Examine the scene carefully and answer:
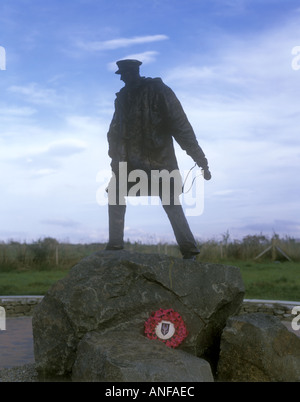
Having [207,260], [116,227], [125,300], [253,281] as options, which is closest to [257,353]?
[125,300]

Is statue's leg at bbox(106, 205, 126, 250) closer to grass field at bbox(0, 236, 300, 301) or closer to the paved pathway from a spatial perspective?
the paved pathway

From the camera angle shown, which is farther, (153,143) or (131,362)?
(153,143)

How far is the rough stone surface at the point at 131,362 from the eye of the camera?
15.1 feet

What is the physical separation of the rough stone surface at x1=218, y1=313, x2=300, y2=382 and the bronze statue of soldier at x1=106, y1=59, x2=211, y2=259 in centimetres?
113

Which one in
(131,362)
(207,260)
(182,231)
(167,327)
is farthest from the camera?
(207,260)

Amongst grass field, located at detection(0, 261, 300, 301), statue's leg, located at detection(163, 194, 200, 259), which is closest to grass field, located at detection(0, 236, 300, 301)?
grass field, located at detection(0, 261, 300, 301)

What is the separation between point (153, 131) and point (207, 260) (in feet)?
36.7

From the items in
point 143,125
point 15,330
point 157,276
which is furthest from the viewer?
point 15,330

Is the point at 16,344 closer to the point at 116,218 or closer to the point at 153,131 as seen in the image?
the point at 116,218

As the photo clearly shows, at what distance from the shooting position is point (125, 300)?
562 cm

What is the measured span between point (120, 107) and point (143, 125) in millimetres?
396
